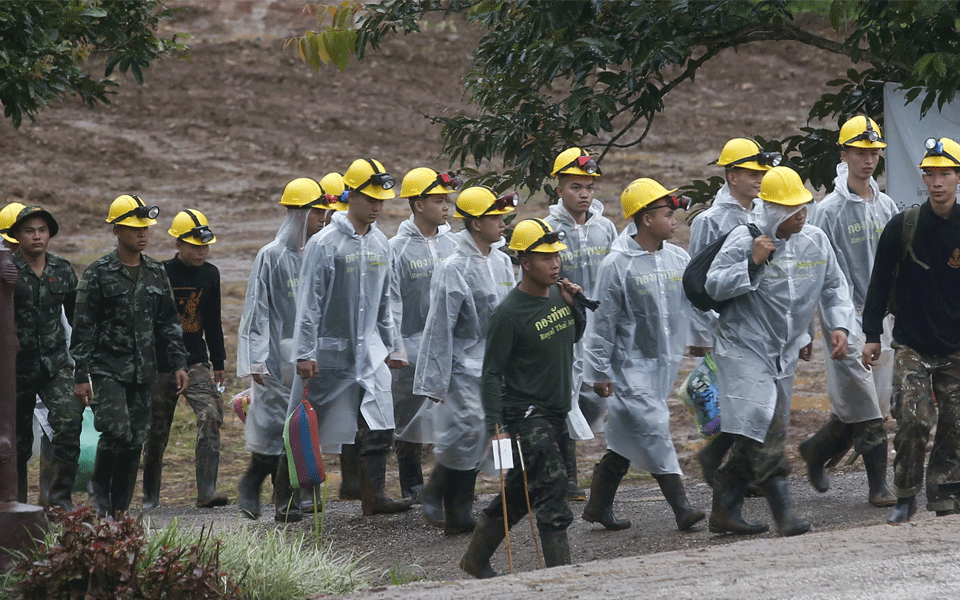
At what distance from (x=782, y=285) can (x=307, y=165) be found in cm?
2115

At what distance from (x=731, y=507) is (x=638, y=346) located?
113cm

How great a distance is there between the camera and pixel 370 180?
8727 millimetres

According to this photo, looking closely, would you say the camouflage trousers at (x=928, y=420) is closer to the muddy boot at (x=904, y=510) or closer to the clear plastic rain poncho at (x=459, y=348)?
the muddy boot at (x=904, y=510)

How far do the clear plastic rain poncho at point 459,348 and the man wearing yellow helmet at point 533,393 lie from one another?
1148mm

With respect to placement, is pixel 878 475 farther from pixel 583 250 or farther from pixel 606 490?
pixel 583 250

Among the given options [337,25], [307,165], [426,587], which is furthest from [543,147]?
[307,165]

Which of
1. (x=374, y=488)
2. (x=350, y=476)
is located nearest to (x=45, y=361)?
(x=374, y=488)

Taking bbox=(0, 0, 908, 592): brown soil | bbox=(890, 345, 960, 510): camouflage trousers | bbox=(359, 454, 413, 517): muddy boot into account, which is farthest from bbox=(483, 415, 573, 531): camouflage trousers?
bbox=(0, 0, 908, 592): brown soil

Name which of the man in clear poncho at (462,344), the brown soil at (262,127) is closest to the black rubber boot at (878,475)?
the man in clear poncho at (462,344)

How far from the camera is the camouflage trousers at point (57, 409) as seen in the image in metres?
8.31

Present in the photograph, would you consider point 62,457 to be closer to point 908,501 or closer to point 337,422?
point 337,422

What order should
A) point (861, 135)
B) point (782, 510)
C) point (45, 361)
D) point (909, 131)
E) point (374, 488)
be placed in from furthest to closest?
point (909, 131), point (374, 488), point (861, 135), point (45, 361), point (782, 510)

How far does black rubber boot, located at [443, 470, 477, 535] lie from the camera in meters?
8.19

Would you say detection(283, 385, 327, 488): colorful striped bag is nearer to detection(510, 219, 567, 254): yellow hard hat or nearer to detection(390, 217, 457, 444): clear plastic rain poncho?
detection(390, 217, 457, 444): clear plastic rain poncho
